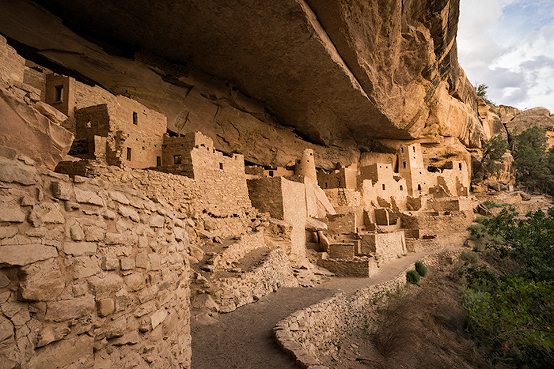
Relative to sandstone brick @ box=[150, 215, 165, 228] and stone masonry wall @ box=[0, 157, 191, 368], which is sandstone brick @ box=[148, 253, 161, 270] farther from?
sandstone brick @ box=[150, 215, 165, 228]

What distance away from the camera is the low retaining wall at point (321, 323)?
5.35m

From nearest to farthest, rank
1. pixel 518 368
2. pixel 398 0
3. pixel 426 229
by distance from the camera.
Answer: pixel 518 368, pixel 398 0, pixel 426 229

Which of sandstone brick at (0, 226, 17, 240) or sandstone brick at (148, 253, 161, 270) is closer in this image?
sandstone brick at (0, 226, 17, 240)

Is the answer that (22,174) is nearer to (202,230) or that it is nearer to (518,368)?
(202,230)

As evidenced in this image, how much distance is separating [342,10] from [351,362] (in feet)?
43.1

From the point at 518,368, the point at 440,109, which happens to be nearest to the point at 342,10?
the point at 518,368

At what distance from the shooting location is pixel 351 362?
7.65m

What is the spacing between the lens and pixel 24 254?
174 centimetres

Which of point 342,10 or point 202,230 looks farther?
point 342,10

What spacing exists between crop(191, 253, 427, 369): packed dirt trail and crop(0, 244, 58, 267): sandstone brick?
378 cm

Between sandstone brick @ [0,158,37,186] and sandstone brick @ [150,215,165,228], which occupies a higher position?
sandstone brick @ [0,158,37,186]

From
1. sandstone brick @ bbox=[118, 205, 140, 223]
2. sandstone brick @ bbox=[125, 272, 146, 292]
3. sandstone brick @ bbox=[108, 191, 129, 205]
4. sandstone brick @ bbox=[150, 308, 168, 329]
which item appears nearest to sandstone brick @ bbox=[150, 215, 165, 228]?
sandstone brick @ bbox=[118, 205, 140, 223]

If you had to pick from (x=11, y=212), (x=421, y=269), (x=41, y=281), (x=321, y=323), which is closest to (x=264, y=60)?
(x=321, y=323)

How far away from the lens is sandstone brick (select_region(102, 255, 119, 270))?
2.30m
